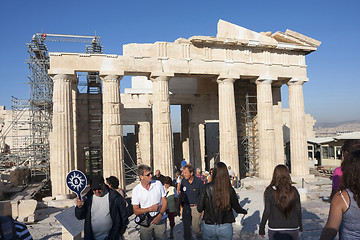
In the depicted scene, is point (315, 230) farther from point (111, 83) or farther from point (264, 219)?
point (111, 83)

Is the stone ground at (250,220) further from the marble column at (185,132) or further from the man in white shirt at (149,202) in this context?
the marble column at (185,132)

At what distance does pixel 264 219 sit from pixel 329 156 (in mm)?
19491

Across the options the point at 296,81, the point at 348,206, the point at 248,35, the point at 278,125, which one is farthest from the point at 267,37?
the point at 348,206

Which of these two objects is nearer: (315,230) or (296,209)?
(296,209)

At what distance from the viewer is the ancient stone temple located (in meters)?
14.2

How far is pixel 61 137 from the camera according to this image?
14.0m

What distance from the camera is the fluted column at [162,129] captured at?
15094mm

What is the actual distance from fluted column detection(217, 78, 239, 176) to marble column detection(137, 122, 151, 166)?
539 cm

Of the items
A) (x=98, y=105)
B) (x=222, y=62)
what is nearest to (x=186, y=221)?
(x=222, y=62)

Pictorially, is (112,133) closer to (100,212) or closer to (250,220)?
(250,220)

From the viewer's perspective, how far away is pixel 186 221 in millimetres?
6332

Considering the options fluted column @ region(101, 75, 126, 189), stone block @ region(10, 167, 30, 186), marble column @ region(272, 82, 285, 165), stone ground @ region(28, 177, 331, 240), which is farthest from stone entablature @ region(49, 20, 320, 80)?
stone block @ region(10, 167, 30, 186)

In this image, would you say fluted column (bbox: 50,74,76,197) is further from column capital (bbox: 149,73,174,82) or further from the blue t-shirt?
the blue t-shirt

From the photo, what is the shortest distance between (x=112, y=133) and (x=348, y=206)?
12582 mm
